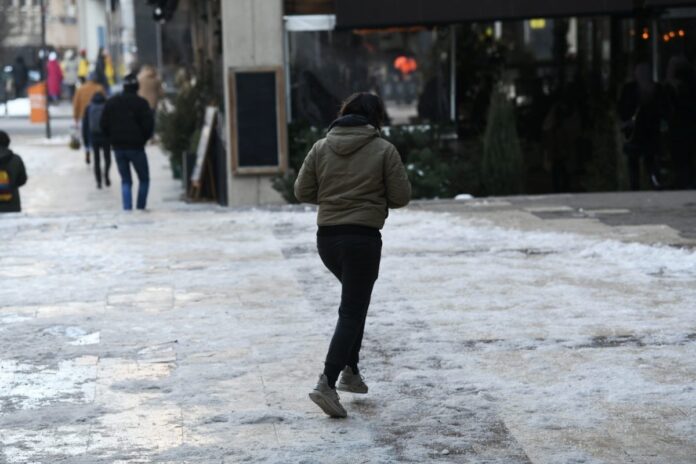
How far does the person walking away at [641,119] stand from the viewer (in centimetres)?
1731

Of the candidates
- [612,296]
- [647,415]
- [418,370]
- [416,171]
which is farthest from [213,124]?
[647,415]

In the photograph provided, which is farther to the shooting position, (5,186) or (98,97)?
(98,97)

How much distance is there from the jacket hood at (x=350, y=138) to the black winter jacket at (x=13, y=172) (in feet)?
30.4

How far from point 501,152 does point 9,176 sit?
5.87 metres

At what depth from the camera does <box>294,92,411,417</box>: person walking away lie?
6.95 metres

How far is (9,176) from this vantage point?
1591 cm

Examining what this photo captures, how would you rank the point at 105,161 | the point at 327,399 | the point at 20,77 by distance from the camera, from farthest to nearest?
the point at 20,77
the point at 105,161
the point at 327,399

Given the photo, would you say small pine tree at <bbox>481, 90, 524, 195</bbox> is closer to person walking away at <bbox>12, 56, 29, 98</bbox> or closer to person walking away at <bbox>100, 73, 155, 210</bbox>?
person walking away at <bbox>100, 73, 155, 210</bbox>

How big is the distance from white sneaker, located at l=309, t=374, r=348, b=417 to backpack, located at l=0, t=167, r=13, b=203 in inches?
380

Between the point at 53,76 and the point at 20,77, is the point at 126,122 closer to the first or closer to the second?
the point at 53,76

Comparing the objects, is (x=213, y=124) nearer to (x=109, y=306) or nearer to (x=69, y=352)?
(x=109, y=306)

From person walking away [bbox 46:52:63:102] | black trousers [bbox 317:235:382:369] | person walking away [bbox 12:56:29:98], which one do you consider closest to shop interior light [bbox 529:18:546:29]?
black trousers [bbox 317:235:382:369]

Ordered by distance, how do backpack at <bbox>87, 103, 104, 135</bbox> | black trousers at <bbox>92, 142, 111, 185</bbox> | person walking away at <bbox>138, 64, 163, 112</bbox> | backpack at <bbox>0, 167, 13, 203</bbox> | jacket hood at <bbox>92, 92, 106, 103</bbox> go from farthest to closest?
person walking away at <bbox>138, 64, 163, 112</bbox> < backpack at <bbox>87, 103, 104, 135</bbox> < jacket hood at <bbox>92, 92, 106, 103</bbox> < black trousers at <bbox>92, 142, 111, 185</bbox> < backpack at <bbox>0, 167, 13, 203</bbox>

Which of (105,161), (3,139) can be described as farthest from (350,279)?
(105,161)
